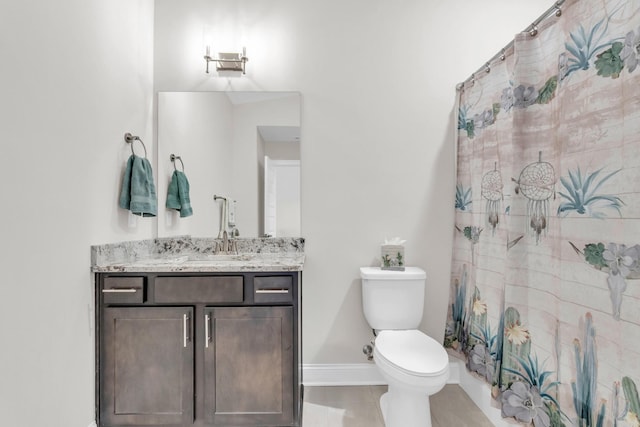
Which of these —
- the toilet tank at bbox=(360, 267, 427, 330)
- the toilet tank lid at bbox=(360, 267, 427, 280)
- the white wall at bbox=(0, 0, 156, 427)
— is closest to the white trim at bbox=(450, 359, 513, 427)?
the toilet tank at bbox=(360, 267, 427, 330)

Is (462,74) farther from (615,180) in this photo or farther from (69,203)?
(69,203)

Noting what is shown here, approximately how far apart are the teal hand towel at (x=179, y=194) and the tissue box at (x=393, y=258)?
51.0 inches

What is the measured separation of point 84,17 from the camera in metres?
1.70

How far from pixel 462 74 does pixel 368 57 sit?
2.05 feet

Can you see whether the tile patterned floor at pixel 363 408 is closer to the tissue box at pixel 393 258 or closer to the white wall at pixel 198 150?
the tissue box at pixel 393 258

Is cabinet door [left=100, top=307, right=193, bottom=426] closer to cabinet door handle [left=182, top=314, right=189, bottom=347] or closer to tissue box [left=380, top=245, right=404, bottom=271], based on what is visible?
cabinet door handle [left=182, top=314, right=189, bottom=347]

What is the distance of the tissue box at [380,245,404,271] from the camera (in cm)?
229

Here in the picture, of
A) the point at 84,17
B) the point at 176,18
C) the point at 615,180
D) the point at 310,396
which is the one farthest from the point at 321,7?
the point at 310,396

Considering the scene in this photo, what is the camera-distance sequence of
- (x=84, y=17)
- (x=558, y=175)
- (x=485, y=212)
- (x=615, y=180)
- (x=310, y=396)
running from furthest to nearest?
(x=310, y=396), (x=485, y=212), (x=84, y=17), (x=558, y=175), (x=615, y=180)

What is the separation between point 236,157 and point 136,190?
2.17ft

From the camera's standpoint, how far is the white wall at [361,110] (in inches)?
96.4

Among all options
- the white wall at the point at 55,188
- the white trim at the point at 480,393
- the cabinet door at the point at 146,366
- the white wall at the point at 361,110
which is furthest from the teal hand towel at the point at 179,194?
the white trim at the point at 480,393

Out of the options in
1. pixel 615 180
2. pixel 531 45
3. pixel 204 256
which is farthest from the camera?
pixel 204 256

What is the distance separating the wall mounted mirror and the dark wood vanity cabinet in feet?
2.18
